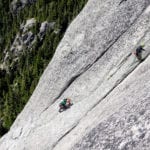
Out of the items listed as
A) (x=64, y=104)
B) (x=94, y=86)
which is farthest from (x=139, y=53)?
(x=64, y=104)

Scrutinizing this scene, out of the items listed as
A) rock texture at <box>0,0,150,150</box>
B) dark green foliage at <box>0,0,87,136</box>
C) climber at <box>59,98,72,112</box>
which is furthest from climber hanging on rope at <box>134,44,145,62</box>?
dark green foliage at <box>0,0,87,136</box>

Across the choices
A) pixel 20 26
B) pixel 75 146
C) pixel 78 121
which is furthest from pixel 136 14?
pixel 20 26

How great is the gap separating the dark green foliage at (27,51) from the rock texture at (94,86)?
46296 millimetres

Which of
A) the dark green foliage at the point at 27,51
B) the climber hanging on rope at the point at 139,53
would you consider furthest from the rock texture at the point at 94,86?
the dark green foliage at the point at 27,51

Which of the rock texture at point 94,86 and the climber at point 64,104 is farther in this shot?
the climber at point 64,104

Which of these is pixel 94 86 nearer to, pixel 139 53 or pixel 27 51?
pixel 139 53

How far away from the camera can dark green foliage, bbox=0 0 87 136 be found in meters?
90.6

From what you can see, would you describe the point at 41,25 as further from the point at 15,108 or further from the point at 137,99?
the point at 137,99

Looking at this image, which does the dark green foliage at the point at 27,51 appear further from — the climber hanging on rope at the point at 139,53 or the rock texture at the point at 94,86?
the climber hanging on rope at the point at 139,53

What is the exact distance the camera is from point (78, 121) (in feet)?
92.5

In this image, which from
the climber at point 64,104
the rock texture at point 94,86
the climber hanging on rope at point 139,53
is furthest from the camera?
the climber at point 64,104

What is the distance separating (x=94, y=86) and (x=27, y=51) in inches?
3401

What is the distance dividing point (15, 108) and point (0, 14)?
67931 mm

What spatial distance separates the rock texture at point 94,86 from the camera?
20.6 metres
